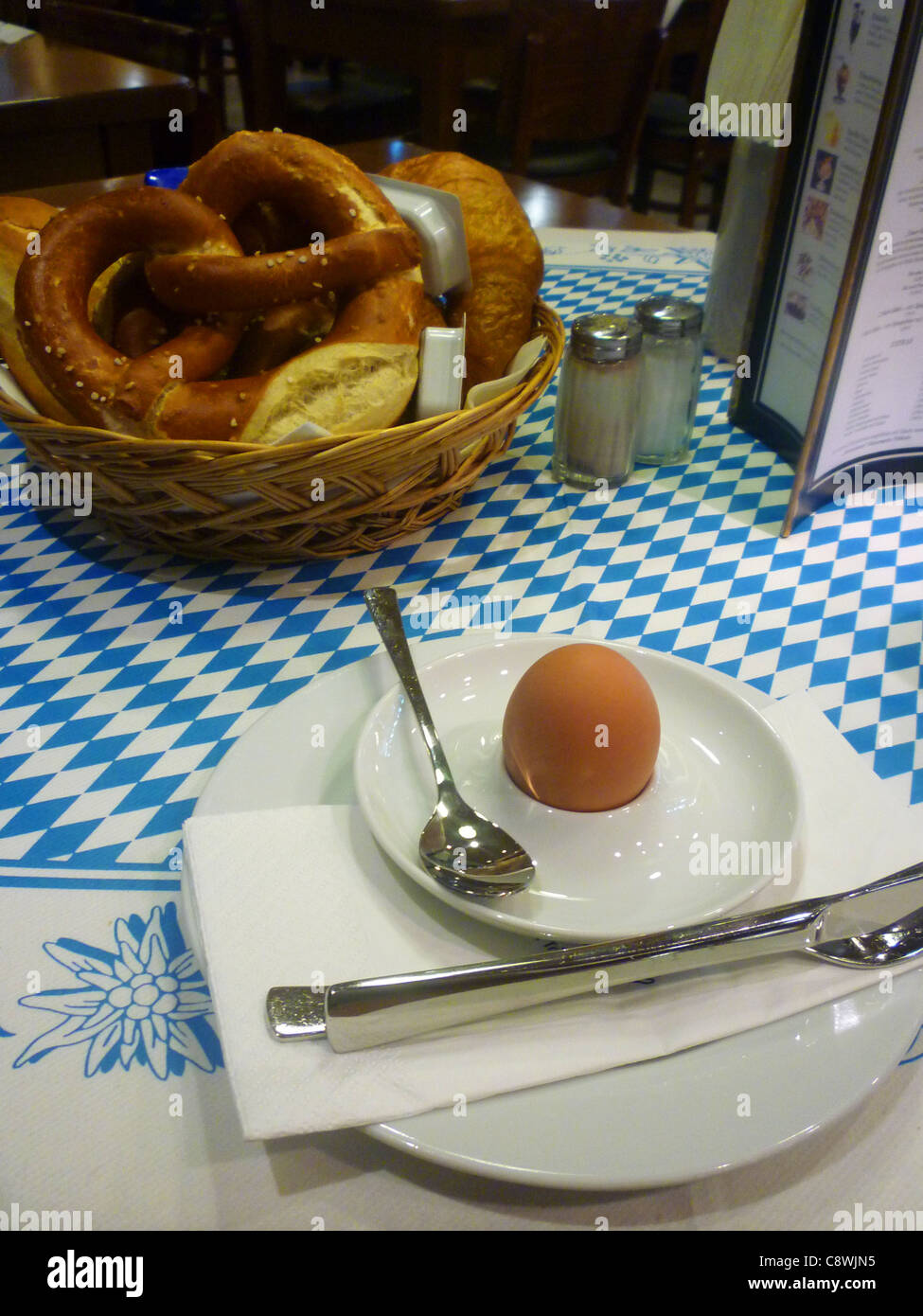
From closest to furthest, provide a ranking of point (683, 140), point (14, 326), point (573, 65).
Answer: point (14, 326), point (573, 65), point (683, 140)

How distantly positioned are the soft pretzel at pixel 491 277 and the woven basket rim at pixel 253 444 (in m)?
0.13

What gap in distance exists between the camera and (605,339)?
0.76 m

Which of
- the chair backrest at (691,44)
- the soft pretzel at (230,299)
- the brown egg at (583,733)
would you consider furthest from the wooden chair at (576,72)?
the brown egg at (583,733)

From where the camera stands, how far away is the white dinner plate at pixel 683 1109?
32 cm

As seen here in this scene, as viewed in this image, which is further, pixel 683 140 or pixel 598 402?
pixel 683 140

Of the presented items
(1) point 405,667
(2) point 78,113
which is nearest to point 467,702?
(1) point 405,667

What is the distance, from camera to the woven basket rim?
59cm

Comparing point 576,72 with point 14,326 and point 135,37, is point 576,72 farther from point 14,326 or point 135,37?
point 14,326

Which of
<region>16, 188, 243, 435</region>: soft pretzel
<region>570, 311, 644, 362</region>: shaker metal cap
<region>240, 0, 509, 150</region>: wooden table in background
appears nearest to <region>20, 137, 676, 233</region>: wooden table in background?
<region>570, 311, 644, 362</region>: shaker metal cap

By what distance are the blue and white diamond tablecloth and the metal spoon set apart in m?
0.12

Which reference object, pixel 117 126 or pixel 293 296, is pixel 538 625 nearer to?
pixel 293 296

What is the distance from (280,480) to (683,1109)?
1.42 ft

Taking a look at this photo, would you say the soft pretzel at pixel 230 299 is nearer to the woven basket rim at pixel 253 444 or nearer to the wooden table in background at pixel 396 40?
the woven basket rim at pixel 253 444
